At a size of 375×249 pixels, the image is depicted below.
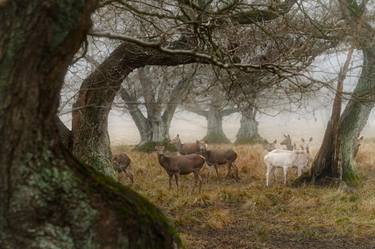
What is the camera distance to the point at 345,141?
14.2 metres

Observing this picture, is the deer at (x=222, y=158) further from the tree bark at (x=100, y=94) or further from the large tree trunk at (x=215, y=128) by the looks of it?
the large tree trunk at (x=215, y=128)

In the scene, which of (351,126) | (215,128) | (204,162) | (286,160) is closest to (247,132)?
(215,128)

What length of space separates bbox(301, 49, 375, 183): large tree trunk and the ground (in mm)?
565

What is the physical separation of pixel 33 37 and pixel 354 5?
11094 mm

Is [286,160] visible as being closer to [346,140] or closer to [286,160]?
[286,160]

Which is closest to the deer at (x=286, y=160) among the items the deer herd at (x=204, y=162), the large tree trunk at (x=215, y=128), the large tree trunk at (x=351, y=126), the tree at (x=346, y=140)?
the deer herd at (x=204, y=162)

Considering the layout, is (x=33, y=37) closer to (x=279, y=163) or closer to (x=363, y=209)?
(x=363, y=209)

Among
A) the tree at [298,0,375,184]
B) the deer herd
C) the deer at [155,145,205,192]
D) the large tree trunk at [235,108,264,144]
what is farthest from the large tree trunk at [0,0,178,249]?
the large tree trunk at [235,108,264,144]

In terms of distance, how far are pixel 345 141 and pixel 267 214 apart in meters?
4.75

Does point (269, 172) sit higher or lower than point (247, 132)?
lower

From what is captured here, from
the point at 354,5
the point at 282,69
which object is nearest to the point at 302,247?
the point at 282,69

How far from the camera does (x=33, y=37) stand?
3152mm

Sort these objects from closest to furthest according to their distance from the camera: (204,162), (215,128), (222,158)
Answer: (204,162), (222,158), (215,128)

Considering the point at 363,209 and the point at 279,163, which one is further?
the point at 279,163
